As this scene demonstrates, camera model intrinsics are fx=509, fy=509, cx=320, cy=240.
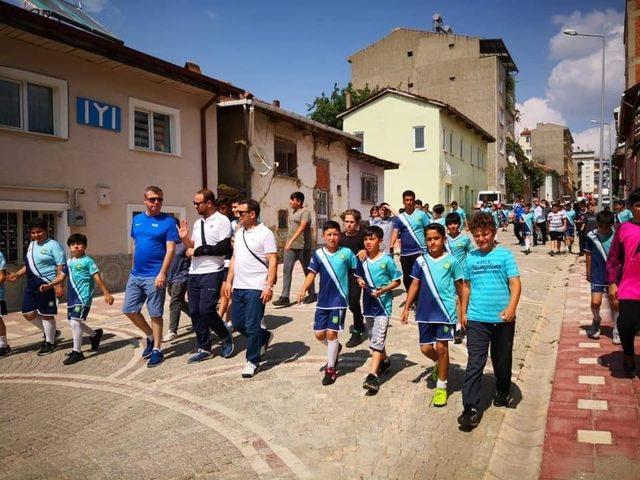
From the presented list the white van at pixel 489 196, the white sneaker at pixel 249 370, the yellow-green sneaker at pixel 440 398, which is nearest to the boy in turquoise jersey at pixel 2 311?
the white sneaker at pixel 249 370

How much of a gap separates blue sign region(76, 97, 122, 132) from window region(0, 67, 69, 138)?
365mm

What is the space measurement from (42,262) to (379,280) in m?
4.29

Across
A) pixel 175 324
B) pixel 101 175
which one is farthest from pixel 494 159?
pixel 175 324

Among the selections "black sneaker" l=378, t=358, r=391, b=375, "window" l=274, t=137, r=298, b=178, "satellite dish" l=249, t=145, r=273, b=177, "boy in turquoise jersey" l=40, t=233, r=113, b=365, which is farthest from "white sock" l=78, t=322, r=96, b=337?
"window" l=274, t=137, r=298, b=178

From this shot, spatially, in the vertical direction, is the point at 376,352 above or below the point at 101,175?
below

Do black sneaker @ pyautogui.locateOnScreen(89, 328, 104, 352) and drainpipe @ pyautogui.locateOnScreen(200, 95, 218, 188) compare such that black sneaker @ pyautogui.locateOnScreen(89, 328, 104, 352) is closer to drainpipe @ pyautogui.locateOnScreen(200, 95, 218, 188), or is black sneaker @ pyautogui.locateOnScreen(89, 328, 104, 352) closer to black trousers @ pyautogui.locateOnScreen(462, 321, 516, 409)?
black trousers @ pyautogui.locateOnScreen(462, 321, 516, 409)

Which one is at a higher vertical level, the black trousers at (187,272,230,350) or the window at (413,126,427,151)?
the window at (413,126,427,151)

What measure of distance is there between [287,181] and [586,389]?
14.4 m

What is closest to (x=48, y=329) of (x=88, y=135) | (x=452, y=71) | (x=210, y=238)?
(x=210, y=238)

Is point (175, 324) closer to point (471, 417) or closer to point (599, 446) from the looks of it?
point (471, 417)

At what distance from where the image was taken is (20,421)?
13.9ft

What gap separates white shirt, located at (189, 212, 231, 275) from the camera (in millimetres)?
5781

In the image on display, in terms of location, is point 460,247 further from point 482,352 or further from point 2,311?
point 2,311

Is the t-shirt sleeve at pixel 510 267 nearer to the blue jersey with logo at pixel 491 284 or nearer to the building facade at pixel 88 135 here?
the blue jersey with logo at pixel 491 284
